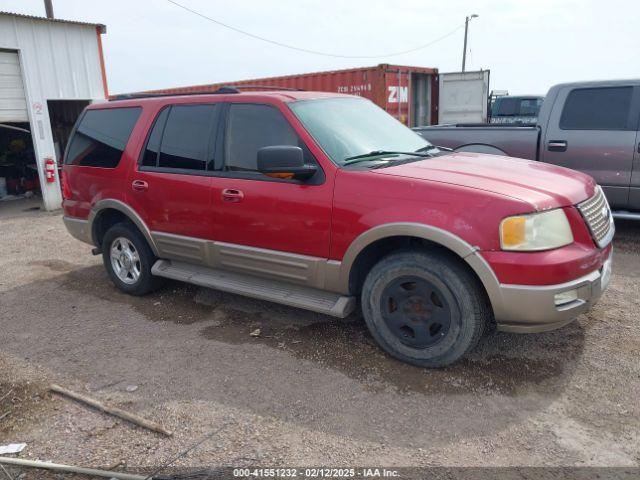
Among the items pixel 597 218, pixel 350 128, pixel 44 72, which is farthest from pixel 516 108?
pixel 597 218

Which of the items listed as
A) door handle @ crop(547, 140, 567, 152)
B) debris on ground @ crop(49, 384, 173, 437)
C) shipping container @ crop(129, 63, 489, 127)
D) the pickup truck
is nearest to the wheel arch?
debris on ground @ crop(49, 384, 173, 437)

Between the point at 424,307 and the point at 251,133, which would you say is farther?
the point at 251,133

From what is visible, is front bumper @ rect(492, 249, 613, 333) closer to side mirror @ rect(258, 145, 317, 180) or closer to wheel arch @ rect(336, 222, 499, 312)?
wheel arch @ rect(336, 222, 499, 312)

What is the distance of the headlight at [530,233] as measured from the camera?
9.97 ft

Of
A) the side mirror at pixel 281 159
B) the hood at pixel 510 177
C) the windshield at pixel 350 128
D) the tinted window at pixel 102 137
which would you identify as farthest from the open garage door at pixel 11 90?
the hood at pixel 510 177

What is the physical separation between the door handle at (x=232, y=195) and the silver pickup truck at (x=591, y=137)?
3.79m

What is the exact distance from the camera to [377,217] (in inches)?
135

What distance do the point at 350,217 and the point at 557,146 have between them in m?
3.97

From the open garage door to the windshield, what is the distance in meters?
8.86

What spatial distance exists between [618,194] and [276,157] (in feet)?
15.0

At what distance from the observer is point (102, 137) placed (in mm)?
5137

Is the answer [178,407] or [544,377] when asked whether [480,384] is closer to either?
[544,377]

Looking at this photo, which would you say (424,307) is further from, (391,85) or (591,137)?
(391,85)

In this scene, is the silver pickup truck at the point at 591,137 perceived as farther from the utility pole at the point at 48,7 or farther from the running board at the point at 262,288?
the utility pole at the point at 48,7
